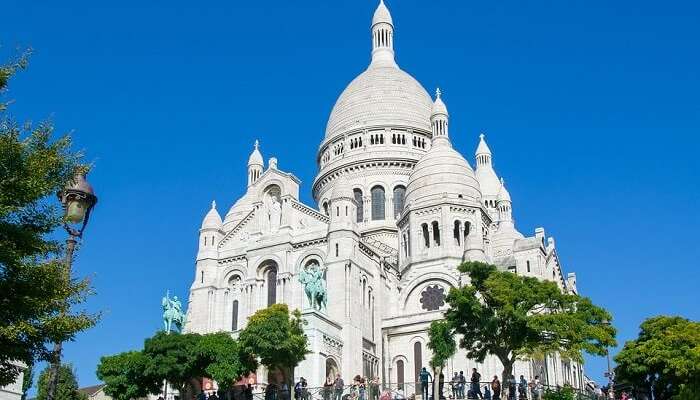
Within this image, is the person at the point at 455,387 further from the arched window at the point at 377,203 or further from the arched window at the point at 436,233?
the arched window at the point at 377,203

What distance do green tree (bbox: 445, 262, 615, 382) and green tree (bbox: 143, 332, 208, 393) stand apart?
13.4 meters

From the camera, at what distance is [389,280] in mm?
68562

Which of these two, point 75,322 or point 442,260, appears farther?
point 442,260

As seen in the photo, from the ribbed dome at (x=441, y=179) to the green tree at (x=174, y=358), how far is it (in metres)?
28.8

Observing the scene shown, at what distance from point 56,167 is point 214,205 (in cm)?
5099

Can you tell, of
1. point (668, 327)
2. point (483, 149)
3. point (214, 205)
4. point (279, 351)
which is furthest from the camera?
point (483, 149)

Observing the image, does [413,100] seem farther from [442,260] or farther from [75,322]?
[75,322]

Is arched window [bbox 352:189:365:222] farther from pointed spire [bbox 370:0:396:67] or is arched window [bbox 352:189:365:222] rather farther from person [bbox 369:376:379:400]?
person [bbox 369:376:379:400]

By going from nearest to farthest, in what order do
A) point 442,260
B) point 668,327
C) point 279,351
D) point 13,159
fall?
1. point 13,159
2. point 279,351
3. point 668,327
4. point 442,260

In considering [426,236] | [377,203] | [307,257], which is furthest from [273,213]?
[377,203]

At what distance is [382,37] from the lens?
326 feet

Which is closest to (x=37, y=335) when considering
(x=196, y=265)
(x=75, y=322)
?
(x=75, y=322)

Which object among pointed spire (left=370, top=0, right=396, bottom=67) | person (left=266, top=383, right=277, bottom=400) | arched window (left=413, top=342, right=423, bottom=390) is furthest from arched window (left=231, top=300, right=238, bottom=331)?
pointed spire (left=370, top=0, right=396, bottom=67)

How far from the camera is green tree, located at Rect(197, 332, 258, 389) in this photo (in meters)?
44.2
